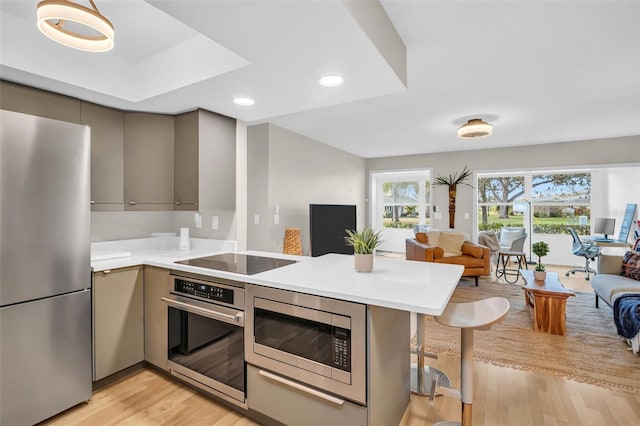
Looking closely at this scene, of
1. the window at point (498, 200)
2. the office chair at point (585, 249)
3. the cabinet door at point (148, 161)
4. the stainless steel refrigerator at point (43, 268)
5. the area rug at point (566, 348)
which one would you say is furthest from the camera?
the window at point (498, 200)

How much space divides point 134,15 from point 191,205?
1.43m

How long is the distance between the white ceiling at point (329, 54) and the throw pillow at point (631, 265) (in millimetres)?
1734

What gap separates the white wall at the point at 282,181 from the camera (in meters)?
3.94

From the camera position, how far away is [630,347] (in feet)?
8.99

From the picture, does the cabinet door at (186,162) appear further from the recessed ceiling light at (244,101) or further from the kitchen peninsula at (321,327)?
the kitchen peninsula at (321,327)

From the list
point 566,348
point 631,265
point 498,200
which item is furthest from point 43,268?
point 498,200

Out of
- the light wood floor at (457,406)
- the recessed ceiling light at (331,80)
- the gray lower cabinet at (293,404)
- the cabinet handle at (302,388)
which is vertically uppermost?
the recessed ceiling light at (331,80)

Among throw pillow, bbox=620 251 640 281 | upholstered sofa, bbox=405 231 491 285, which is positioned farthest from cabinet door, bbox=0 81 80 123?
throw pillow, bbox=620 251 640 281

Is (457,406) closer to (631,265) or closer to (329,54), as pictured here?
(329,54)

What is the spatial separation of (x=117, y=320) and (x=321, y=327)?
5.34 feet

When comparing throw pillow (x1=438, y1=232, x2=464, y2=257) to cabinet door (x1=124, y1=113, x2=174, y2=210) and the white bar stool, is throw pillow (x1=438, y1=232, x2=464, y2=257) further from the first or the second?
cabinet door (x1=124, y1=113, x2=174, y2=210)

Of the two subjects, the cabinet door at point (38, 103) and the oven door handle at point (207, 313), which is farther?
the cabinet door at point (38, 103)

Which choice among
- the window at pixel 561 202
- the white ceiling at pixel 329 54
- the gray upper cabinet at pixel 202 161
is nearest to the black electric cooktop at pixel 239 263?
the gray upper cabinet at pixel 202 161

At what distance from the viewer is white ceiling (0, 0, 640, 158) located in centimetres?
152
